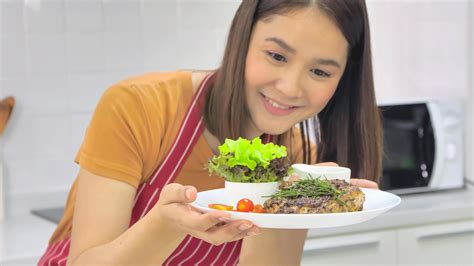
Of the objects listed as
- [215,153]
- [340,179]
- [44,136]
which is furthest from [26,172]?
[340,179]

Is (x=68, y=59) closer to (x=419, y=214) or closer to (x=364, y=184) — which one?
(x=419, y=214)

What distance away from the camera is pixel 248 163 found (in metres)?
1.50

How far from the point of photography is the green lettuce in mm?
1507

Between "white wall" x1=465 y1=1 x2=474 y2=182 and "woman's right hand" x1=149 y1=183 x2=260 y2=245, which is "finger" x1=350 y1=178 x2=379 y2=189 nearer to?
"woman's right hand" x1=149 y1=183 x2=260 y2=245

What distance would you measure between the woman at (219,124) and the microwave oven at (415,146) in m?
1.33

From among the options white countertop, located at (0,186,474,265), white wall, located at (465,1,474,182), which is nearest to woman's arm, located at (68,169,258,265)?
white countertop, located at (0,186,474,265)

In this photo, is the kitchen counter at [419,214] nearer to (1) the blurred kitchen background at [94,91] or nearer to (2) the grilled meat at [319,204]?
(1) the blurred kitchen background at [94,91]

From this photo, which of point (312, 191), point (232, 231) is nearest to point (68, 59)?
point (312, 191)

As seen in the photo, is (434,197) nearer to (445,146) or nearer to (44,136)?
(445,146)

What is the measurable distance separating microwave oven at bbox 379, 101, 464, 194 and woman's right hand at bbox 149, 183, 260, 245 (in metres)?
1.89

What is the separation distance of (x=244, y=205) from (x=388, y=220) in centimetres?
148

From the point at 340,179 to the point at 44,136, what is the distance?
163 centimetres

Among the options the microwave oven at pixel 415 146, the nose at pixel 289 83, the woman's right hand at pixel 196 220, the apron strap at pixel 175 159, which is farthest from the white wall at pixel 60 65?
the woman's right hand at pixel 196 220

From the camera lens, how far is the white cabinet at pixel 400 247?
2.77m
